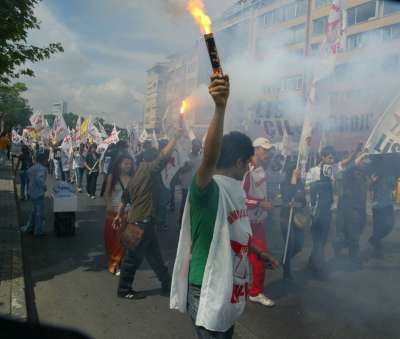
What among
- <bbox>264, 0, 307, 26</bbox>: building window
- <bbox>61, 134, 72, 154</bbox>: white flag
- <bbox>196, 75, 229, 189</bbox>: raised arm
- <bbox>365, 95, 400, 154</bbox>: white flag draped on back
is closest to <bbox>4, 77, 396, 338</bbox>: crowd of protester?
<bbox>196, 75, 229, 189</bbox>: raised arm

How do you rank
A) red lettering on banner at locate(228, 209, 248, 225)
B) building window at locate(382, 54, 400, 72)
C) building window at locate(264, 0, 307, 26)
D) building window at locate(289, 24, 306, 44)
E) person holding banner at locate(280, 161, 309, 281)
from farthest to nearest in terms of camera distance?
1. building window at locate(289, 24, 306, 44)
2. building window at locate(382, 54, 400, 72)
3. building window at locate(264, 0, 307, 26)
4. person holding banner at locate(280, 161, 309, 281)
5. red lettering on banner at locate(228, 209, 248, 225)

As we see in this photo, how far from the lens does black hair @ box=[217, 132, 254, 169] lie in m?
2.40

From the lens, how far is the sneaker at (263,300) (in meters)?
4.56

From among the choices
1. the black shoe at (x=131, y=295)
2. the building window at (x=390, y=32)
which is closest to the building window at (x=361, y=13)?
the building window at (x=390, y=32)

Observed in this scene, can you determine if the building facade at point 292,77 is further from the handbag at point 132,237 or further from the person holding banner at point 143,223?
the handbag at point 132,237

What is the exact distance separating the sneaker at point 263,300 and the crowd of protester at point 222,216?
0.01 meters

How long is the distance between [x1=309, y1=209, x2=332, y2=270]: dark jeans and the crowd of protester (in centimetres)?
1

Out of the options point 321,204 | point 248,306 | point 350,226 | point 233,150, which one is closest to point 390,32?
point 350,226

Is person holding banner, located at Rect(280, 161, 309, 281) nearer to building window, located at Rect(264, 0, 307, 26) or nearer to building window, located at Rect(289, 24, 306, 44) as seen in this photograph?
building window, located at Rect(264, 0, 307, 26)

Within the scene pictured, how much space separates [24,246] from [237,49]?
5.77 metres

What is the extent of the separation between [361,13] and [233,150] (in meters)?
23.2

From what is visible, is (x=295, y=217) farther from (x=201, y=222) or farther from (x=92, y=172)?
(x=92, y=172)

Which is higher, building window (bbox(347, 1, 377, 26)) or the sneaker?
building window (bbox(347, 1, 377, 26))

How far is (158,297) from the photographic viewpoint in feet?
15.6
